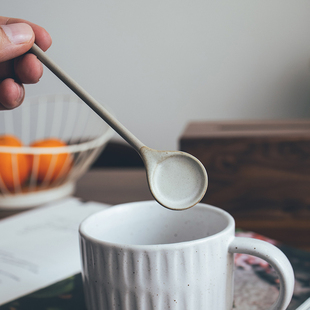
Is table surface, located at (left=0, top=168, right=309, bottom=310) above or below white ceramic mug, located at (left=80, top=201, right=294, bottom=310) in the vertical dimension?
below

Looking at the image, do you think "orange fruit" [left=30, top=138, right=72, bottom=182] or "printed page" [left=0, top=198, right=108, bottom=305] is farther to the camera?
"orange fruit" [left=30, top=138, right=72, bottom=182]

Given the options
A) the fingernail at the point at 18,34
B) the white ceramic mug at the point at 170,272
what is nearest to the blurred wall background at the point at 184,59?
the fingernail at the point at 18,34

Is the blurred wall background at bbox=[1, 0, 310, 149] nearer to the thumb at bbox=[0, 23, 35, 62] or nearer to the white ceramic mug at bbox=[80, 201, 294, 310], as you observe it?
the thumb at bbox=[0, 23, 35, 62]

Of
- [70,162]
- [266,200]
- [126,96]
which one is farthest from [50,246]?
[126,96]

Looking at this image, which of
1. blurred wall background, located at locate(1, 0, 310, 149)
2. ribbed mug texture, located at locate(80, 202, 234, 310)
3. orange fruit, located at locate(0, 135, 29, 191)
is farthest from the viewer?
blurred wall background, located at locate(1, 0, 310, 149)

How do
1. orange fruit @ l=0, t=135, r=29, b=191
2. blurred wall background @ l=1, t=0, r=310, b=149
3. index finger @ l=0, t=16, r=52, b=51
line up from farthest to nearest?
blurred wall background @ l=1, t=0, r=310, b=149, orange fruit @ l=0, t=135, r=29, b=191, index finger @ l=0, t=16, r=52, b=51

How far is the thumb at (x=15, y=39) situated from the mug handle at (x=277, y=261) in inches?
7.7

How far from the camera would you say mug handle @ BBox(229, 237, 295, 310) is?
19cm

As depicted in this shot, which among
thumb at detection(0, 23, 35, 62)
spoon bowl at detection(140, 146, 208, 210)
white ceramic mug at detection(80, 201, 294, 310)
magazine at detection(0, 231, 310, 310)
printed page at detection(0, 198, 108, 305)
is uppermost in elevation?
thumb at detection(0, 23, 35, 62)

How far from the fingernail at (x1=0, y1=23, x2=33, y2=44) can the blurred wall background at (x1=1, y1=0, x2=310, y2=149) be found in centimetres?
61

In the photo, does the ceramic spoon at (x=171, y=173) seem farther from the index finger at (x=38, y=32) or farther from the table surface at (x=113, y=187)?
the table surface at (x=113, y=187)

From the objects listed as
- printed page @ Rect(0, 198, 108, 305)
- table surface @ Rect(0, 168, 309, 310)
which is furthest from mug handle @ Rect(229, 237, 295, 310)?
table surface @ Rect(0, 168, 309, 310)

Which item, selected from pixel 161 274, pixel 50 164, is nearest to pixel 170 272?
pixel 161 274

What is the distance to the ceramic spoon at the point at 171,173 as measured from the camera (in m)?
0.20
